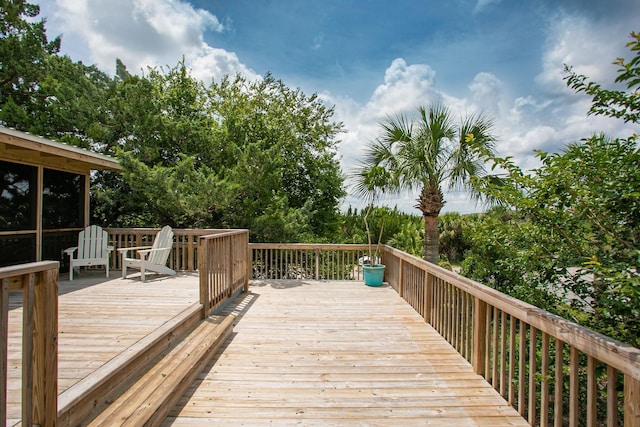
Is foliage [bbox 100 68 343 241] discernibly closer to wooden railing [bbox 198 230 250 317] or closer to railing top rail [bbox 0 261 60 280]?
wooden railing [bbox 198 230 250 317]

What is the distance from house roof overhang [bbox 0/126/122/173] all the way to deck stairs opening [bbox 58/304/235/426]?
10.4 ft

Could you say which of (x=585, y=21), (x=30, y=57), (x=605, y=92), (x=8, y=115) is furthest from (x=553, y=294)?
(x=30, y=57)

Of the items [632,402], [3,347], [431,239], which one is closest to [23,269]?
[3,347]

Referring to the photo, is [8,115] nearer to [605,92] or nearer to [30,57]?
[30,57]

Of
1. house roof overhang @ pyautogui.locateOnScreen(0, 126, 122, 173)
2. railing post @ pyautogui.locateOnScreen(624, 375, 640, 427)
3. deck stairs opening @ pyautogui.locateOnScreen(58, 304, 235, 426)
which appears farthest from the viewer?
house roof overhang @ pyautogui.locateOnScreen(0, 126, 122, 173)

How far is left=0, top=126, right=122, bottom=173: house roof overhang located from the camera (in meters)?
4.04

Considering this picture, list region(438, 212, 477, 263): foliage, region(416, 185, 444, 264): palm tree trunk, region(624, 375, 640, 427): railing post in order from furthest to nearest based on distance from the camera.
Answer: region(438, 212, 477, 263): foliage, region(416, 185, 444, 264): palm tree trunk, region(624, 375, 640, 427): railing post

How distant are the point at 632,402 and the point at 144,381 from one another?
2.83m

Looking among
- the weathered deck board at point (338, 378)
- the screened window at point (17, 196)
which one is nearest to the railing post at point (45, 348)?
the weathered deck board at point (338, 378)

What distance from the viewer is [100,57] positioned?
9.73m

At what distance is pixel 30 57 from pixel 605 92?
14.0m

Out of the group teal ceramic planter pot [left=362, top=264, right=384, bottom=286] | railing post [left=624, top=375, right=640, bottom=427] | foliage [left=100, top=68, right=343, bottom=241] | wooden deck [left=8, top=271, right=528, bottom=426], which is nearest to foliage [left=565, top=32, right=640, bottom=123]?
railing post [left=624, top=375, right=640, bottom=427]

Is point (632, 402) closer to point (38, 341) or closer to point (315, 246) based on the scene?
point (38, 341)

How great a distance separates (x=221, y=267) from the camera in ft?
14.4
